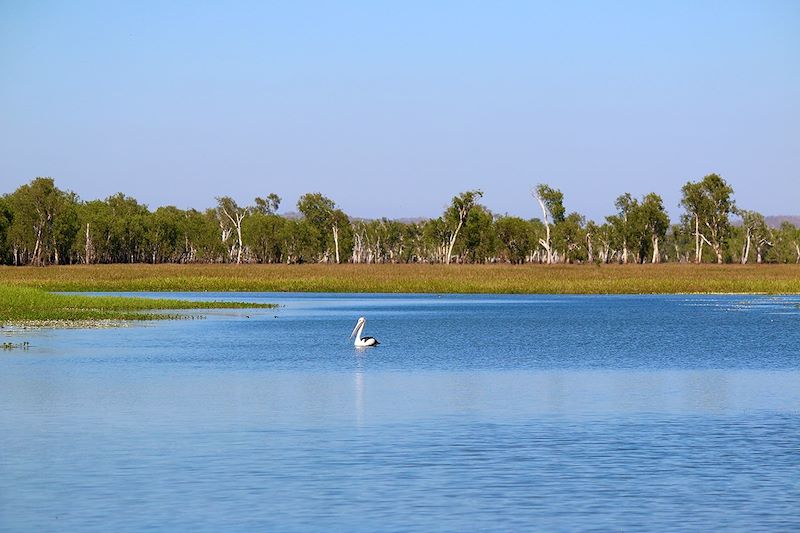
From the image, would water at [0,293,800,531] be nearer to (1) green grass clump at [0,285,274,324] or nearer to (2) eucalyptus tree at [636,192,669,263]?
(1) green grass clump at [0,285,274,324]

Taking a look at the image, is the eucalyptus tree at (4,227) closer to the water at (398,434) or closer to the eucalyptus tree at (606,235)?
the eucalyptus tree at (606,235)

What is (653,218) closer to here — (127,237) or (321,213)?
(321,213)

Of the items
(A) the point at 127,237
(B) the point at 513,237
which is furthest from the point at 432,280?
(A) the point at 127,237

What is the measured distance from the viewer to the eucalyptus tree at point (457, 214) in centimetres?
16150

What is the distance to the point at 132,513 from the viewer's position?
15.6 meters

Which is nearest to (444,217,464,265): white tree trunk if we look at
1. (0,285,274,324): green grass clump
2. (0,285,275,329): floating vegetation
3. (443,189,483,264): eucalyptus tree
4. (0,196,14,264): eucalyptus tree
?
(443,189,483,264): eucalyptus tree

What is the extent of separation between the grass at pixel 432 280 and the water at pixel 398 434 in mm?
50596

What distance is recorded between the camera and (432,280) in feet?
333

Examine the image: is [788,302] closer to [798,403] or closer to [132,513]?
[798,403]

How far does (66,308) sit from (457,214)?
111 m

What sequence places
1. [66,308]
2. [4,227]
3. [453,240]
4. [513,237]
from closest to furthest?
[66,308] → [453,240] → [4,227] → [513,237]

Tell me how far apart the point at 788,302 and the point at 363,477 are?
6920cm

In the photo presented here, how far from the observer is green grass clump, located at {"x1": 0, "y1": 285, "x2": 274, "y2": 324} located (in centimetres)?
5454

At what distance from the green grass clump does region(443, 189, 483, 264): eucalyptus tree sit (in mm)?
93378
